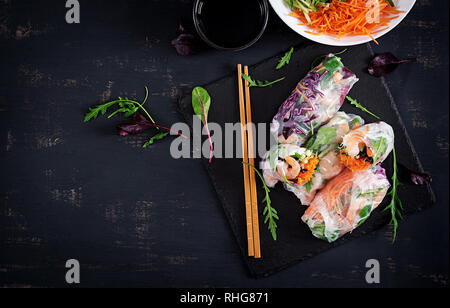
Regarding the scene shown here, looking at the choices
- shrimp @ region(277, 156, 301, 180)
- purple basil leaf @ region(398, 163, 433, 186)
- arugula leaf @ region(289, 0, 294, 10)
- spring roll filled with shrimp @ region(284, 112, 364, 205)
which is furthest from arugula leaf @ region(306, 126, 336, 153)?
arugula leaf @ region(289, 0, 294, 10)

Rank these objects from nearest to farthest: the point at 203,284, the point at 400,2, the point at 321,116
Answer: the point at 400,2 < the point at 321,116 < the point at 203,284

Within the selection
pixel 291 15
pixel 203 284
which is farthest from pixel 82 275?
pixel 291 15

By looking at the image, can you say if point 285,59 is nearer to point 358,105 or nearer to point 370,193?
point 358,105

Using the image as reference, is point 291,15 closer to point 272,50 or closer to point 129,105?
point 272,50

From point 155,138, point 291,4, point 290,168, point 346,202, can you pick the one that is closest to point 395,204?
point 346,202

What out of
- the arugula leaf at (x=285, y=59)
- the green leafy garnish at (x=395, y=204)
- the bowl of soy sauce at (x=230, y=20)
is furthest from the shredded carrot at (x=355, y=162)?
the bowl of soy sauce at (x=230, y=20)

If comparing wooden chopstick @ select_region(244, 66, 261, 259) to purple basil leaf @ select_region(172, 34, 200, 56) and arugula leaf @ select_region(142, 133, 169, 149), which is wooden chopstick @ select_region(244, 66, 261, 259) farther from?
arugula leaf @ select_region(142, 133, 169, 149)
